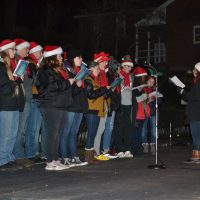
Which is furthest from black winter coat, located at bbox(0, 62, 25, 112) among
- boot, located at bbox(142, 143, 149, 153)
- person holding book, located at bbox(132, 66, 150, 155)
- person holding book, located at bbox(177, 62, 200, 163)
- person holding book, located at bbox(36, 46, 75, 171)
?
boot, located at bbox(142, 143, 149, 153)

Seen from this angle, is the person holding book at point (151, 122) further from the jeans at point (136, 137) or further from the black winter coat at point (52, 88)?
the black winter coat at point (52, 88)

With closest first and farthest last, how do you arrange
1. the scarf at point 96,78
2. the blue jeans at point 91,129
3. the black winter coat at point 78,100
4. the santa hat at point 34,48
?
the black winter coat at point 78,100, the santa hat at point 34,48, the blue jeans at point 91,129, the scarf at point 96,78

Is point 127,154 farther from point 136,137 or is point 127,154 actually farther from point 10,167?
point 10,167

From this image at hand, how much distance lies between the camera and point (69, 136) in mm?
12000

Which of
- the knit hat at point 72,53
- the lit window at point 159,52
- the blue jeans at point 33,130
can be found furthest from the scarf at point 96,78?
the lit window at point 159,52

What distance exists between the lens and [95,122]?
12.6 metres

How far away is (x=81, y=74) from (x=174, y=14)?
36645mm

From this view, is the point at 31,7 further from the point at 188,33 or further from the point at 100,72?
the point at 100,72

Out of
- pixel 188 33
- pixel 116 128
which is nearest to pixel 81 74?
pixel 116 128

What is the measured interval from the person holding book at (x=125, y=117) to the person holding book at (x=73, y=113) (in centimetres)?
192

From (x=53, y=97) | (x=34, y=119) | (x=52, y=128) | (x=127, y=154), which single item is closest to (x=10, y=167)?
(x=52, y=128)

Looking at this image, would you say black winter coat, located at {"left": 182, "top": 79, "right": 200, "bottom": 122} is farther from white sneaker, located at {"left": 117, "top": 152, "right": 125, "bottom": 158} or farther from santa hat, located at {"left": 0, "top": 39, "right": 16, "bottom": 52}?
santa hat, located at {"left": 0, "top": 39, "right": 16, "bottom": 52}

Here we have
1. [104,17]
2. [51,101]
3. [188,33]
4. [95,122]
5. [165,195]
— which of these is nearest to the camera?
[165,195]

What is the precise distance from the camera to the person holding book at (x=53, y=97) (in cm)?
1106
